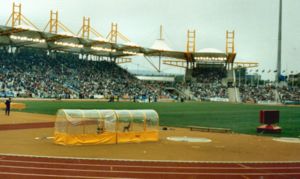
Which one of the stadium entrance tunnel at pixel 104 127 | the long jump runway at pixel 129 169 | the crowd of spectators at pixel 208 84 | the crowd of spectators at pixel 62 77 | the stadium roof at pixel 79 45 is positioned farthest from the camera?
the crowd of spectators at pixel 208 84

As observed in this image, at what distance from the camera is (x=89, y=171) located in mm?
12367

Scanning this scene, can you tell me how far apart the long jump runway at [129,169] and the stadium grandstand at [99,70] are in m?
57.1

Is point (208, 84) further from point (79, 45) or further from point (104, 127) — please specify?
point (104, 127)

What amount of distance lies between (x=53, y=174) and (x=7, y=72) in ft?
218

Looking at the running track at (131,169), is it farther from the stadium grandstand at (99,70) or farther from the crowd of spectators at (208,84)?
the crowd of spectators at (208,84)

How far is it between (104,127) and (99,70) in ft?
256

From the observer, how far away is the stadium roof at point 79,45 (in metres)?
75.5

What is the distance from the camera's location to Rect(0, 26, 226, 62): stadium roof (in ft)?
248

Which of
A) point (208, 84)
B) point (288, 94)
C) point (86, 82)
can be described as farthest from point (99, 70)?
point (288, 94)

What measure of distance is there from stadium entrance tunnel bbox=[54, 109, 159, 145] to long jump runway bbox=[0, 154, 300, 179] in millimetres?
4327

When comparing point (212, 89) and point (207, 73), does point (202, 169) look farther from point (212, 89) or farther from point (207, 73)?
point (207, 73)

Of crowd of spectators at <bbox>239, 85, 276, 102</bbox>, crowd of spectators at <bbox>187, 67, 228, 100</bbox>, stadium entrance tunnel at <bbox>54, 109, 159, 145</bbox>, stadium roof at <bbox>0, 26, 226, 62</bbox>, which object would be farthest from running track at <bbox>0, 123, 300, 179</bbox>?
crowd of spectators at <bbox>239, 85, 276, 102</bbox>

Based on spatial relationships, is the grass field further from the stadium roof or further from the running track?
the stadium roof

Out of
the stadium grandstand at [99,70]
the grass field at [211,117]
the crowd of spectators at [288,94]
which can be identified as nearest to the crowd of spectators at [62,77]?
the stadium grandstand at [99,70]
